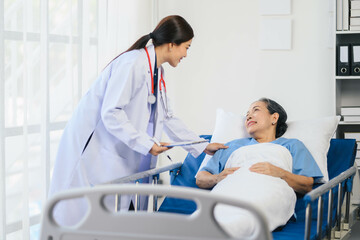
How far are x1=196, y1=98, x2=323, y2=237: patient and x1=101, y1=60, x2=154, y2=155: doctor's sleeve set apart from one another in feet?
1.29

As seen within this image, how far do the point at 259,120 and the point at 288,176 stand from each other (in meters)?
0.41

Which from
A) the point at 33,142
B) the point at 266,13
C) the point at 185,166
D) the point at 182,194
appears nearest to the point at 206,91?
the point at 266,13

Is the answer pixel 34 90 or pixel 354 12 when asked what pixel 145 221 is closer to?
pixel 34 90

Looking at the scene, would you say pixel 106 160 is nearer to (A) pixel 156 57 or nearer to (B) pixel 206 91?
(A) pixel 156 57

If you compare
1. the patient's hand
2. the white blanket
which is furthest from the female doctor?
the patient's hand

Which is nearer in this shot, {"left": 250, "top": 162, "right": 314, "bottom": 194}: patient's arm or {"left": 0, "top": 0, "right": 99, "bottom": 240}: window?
{"left": 250, "top": 162, "right": 314, "bottom": 194}: patient's arm

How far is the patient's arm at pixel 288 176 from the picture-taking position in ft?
8.15

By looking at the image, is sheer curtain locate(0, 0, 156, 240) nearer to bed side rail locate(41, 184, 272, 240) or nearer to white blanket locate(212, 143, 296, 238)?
white blanket locate(212, 143, 296, 238)

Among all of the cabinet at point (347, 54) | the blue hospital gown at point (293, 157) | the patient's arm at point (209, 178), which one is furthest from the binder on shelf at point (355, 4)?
the patient's arm at point (209, 178)

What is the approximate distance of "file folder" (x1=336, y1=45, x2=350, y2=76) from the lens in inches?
138

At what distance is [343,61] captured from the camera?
3.50m

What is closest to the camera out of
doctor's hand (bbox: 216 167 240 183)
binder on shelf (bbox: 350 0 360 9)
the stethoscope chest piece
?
the stethoscope chest piece

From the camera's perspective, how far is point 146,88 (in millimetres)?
2400

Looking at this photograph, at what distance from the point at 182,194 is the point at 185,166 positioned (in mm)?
1545
